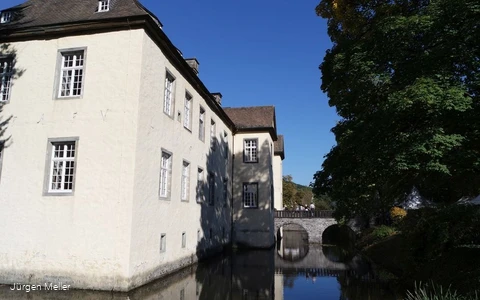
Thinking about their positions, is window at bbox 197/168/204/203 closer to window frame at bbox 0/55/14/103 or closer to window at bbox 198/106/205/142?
window at bbox 198/106/205/142

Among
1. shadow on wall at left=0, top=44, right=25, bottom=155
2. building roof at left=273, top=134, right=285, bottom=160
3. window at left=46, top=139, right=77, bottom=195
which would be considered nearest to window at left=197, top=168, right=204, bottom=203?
window at left=46, top=139, right=77, bottom=195

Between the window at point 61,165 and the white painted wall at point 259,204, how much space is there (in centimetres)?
1493

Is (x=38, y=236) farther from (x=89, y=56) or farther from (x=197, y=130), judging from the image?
(x=197, y=130)

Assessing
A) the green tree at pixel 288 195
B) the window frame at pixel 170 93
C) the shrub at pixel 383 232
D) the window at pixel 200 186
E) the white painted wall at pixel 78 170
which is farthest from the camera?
the green tree at pixel 288 195

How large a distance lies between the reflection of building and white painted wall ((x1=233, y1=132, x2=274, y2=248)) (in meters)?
11.3

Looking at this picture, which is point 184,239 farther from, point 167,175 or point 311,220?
point 311,220

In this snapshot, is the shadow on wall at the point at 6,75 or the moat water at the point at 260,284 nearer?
the moat water at the point at 260,284

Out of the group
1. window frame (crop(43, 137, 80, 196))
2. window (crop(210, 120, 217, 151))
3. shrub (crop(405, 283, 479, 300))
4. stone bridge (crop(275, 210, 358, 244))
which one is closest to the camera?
shrub (crop(405, 283, 479, 300))

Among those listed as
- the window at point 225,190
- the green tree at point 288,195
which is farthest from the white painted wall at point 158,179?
the green tree at point 288,195

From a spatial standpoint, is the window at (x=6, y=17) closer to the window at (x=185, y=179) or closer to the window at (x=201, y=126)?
the window at (x=185, y=179)

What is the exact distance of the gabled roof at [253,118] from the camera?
1021 inches

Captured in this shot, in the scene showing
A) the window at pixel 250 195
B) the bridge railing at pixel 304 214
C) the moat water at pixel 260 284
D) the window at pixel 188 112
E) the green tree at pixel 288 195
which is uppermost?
the window at pixel 188 112

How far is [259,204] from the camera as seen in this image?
2511 centimetres

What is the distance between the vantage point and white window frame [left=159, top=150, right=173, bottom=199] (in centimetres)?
1334
